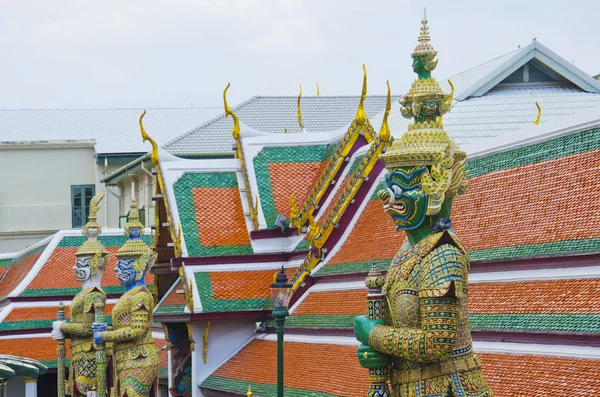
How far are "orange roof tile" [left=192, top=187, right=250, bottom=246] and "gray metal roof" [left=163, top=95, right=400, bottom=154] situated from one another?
14.4m

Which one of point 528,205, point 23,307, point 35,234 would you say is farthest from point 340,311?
point 35,234

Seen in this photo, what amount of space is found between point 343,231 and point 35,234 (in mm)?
27434

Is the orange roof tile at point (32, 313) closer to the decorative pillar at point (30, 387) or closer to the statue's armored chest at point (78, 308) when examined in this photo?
the decorative pillar at point (30, 387)

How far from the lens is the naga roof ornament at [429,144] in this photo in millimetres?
10594

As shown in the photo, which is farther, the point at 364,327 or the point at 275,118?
the point at 275,118

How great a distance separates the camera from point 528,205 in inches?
617

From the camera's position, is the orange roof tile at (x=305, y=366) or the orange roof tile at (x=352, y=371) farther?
the orange roof tile at (x=305, y=366)

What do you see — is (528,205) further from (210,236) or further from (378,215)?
(210,236)

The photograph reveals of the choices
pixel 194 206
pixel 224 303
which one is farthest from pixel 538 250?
pixel 194 206

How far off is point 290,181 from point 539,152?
9.57m

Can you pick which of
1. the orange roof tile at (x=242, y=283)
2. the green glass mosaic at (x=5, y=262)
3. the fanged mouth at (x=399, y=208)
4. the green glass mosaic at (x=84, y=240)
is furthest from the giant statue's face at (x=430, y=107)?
the green glass mosaic at (x=5, y=262)

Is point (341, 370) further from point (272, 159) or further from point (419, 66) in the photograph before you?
point (272, 159)

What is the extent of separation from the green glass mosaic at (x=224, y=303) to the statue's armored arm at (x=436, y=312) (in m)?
12.8

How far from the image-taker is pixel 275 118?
140 ft
